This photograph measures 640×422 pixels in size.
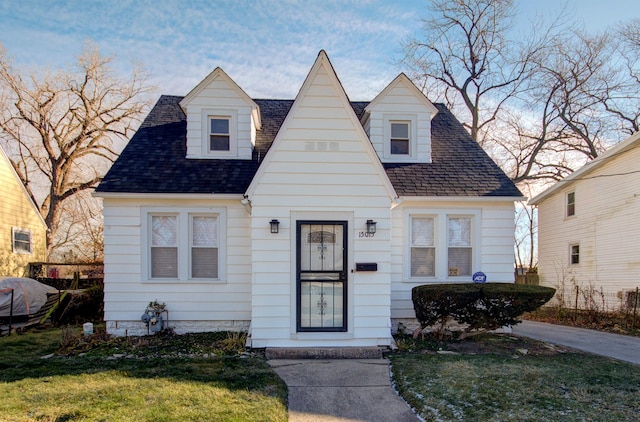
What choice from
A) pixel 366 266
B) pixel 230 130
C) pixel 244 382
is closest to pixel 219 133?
pixel 230 130

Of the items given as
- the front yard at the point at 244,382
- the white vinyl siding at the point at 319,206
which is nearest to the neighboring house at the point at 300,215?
the white vinyl siding at the point at 319,206

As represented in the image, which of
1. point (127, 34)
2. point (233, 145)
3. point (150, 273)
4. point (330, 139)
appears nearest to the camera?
point (330, 139)

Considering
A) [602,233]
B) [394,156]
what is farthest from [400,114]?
[602,233]

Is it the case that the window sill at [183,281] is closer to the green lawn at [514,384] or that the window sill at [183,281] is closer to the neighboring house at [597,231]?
the green lawn at [514,384]

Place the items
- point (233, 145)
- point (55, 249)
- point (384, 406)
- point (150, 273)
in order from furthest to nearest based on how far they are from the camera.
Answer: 1. point (55, 249)
2. point (233, 145)
3. point (150, 273)
4. point (384, 406)

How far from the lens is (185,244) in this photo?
27.4 ft

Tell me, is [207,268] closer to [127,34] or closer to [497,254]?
[497,254]

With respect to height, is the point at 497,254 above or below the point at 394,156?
below

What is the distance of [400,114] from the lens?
369 inches

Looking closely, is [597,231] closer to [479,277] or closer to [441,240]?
[479,277]

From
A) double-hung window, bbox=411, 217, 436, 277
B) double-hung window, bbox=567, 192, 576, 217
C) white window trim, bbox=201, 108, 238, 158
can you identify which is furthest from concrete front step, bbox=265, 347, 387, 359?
double-hung window, bbox=567, 192, 576, 217

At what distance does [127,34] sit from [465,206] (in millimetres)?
10510

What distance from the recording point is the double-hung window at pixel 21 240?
14.7 metres

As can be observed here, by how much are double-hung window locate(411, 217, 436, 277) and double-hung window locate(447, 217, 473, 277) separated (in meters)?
0.36
